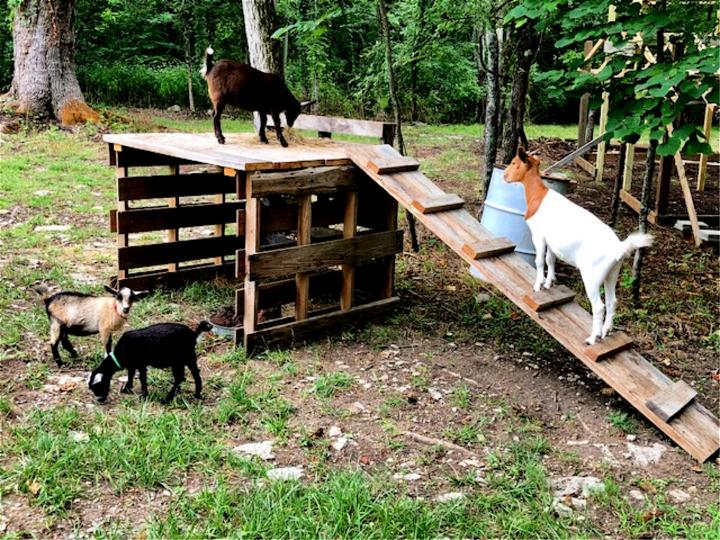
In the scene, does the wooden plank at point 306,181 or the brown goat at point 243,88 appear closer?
the wooden plank at point 306,181

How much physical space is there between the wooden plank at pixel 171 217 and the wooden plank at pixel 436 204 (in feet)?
5.94

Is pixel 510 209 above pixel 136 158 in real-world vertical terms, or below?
below

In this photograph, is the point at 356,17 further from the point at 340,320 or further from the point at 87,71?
the point at 340,320

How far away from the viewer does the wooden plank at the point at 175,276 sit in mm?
6039

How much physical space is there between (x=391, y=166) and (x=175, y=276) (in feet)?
8.04

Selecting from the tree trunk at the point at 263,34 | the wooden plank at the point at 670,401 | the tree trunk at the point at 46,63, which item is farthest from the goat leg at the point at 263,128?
the tree trunk at the point at 46,63

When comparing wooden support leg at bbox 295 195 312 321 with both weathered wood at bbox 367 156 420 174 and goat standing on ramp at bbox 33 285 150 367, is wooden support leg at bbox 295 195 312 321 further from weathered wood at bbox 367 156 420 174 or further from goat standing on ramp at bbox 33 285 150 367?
goat standing on ramp at bbox 33 285 150 367

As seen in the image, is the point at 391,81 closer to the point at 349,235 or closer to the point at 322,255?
the point at 349,235

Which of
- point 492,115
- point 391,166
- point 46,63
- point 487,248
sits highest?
point 46,63

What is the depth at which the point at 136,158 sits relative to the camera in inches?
240

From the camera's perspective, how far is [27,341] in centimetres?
471

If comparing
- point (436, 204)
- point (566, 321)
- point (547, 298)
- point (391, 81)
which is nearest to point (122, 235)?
point (436, 204)

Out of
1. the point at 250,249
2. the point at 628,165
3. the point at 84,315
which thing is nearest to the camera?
the point at 84,315

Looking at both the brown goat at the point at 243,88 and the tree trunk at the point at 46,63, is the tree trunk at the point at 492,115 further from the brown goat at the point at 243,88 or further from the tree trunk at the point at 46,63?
the tree trunk at the point at 46,63
